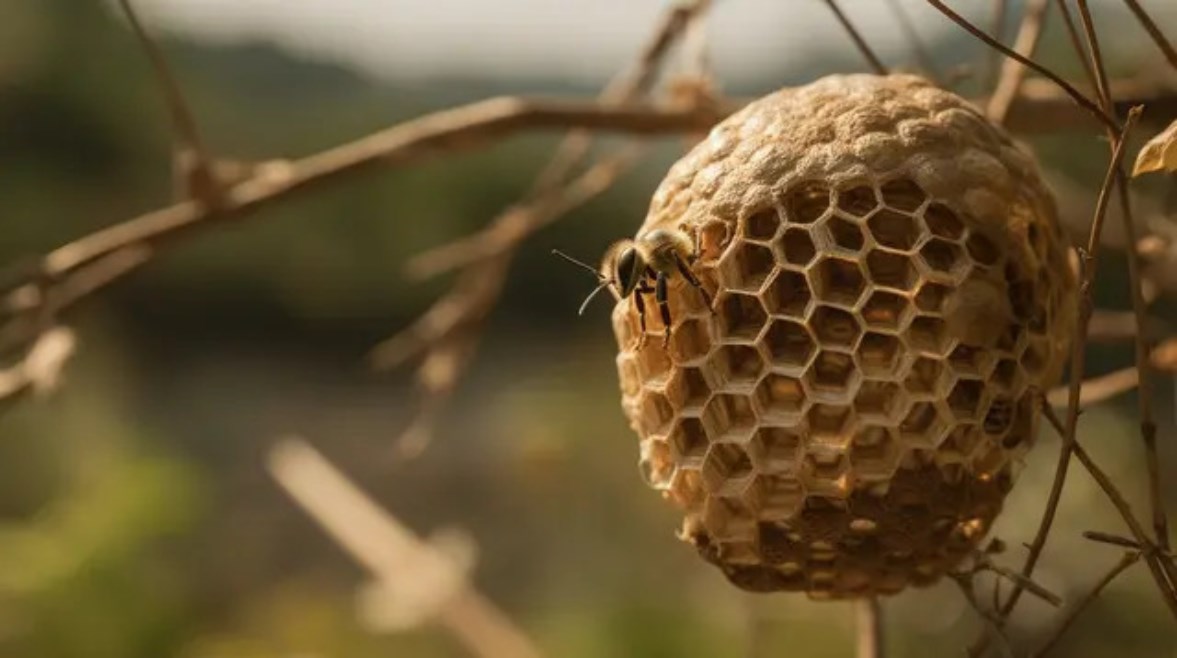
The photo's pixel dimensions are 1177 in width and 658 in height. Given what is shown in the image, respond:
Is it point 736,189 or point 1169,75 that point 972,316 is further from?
point 1169,75

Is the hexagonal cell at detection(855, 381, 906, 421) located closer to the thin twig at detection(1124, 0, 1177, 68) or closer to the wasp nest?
the wasp nest

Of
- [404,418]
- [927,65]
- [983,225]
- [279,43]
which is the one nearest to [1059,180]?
[927,65]

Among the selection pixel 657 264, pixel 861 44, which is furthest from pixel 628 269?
pixel 861 44

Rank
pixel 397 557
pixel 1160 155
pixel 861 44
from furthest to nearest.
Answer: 1. pixel 397 557
2. pixel 861 44
3. pixel 1160 155

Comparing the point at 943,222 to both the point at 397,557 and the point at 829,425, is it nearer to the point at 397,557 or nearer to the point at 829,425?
the point at 829,425

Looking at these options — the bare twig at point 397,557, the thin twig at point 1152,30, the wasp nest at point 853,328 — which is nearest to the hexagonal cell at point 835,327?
the wasp nest at point 853,328

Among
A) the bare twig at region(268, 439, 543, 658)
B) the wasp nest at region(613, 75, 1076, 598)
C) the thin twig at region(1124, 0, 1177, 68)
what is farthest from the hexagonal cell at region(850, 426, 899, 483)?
the bare twig at region(268, 439, 543, 658)
